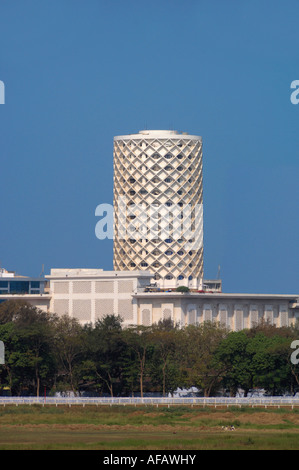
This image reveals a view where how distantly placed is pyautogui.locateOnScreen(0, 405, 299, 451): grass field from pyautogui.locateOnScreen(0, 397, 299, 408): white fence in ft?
7.91

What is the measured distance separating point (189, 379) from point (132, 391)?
17.2 ft

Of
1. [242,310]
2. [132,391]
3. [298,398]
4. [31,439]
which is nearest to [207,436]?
[31,439]

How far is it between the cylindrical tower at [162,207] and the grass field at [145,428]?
74.9m

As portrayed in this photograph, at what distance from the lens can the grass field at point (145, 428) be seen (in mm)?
75375

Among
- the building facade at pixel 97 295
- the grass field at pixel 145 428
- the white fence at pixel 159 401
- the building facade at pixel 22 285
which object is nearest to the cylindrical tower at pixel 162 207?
the building facade at pixel 97 295

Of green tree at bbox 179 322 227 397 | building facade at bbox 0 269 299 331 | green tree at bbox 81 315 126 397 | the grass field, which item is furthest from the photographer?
building facade at bbox 0 269 299 331

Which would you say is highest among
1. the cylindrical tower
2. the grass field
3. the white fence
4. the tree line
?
the cylindrical tower

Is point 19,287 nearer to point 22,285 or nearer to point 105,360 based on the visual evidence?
point 22,285

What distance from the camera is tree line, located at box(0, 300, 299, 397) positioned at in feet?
378

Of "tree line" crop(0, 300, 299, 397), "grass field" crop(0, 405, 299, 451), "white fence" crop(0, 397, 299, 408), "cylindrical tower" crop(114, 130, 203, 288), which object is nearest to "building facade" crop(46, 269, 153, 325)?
"cylindrical tower" crop(114, 130, 203, 288)

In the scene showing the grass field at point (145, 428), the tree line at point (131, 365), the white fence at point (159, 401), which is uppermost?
the tree line at point (131, 365)

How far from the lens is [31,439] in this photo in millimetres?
78312

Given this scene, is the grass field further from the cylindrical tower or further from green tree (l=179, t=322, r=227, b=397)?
the cylindrical tower

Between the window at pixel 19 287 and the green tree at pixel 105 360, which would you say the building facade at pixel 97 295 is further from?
the green tree at pixel 105 360
